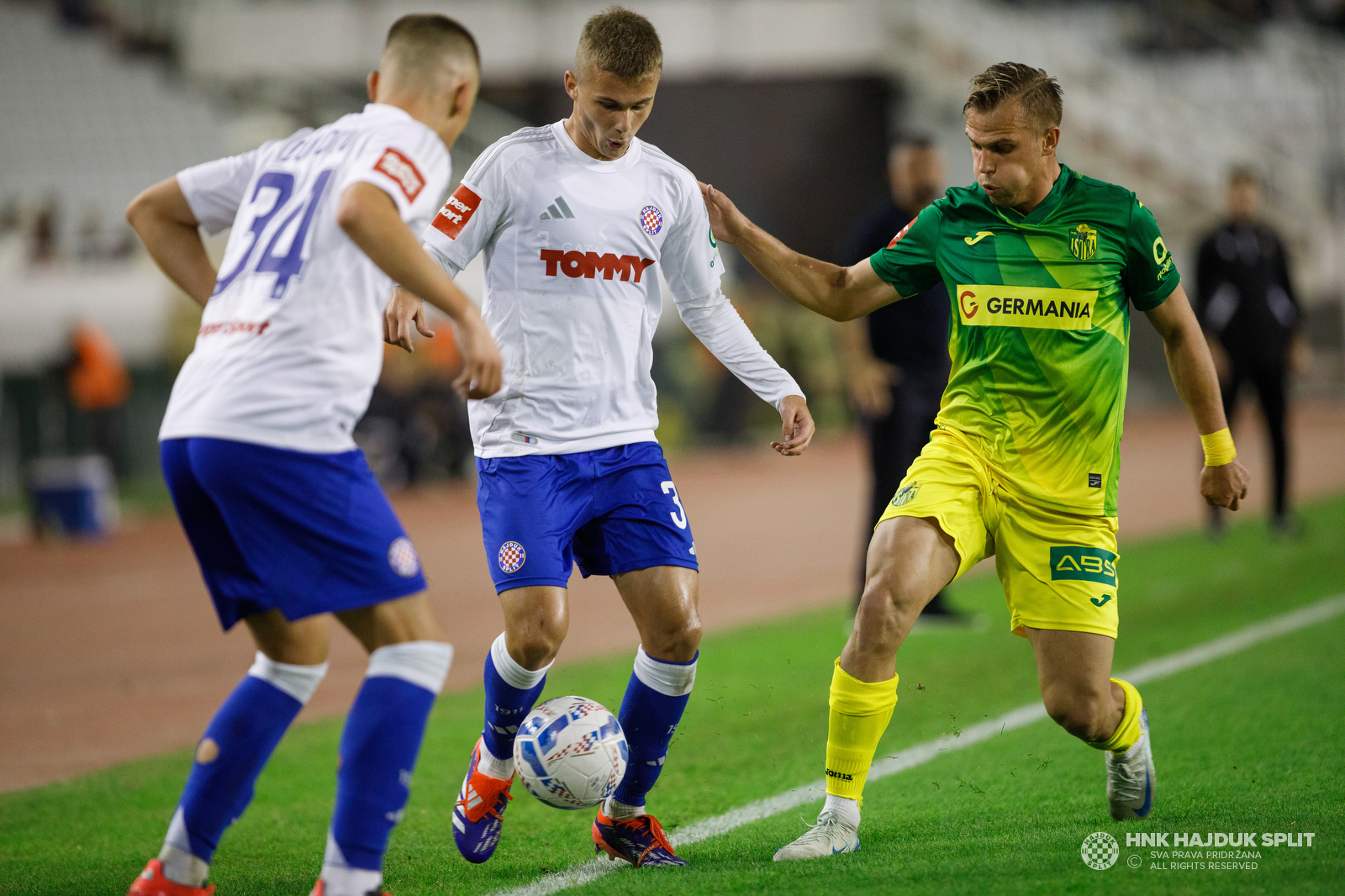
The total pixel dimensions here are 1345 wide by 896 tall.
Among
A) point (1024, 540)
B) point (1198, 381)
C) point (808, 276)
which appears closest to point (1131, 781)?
point (1024, 540)

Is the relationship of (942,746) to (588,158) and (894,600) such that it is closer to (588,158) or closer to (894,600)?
(894,600)

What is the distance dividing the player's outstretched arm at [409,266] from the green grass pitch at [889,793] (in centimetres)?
162

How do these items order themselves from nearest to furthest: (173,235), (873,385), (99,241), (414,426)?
(173,235)
(873,385)
(414,426)
(99,241)

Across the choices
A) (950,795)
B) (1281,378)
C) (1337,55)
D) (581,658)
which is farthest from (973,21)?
(950,795)

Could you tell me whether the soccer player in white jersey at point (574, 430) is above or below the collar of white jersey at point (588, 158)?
below

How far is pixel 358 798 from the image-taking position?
3.28m

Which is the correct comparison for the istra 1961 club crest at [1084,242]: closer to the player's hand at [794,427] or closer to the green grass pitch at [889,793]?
the player's hand at [794,427]

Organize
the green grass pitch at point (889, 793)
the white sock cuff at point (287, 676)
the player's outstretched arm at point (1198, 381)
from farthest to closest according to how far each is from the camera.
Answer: the player's outstretched arm at point (1198, 381)
the green grass pitch at point (889, 793)
the white sock cuff at point (287, 676)

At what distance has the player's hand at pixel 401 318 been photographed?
4.04 m

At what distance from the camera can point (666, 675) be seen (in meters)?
4.23

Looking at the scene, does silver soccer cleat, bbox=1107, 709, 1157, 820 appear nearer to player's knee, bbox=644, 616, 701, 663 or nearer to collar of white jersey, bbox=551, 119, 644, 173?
player's knee, bbox=644, 616, 701, 663

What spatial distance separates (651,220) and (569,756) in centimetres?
169

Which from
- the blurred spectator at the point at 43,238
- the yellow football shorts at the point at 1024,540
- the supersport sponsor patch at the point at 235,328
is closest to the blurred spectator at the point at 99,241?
the blurred spectator at the point at 43,238

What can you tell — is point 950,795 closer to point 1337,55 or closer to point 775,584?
point 775,584
